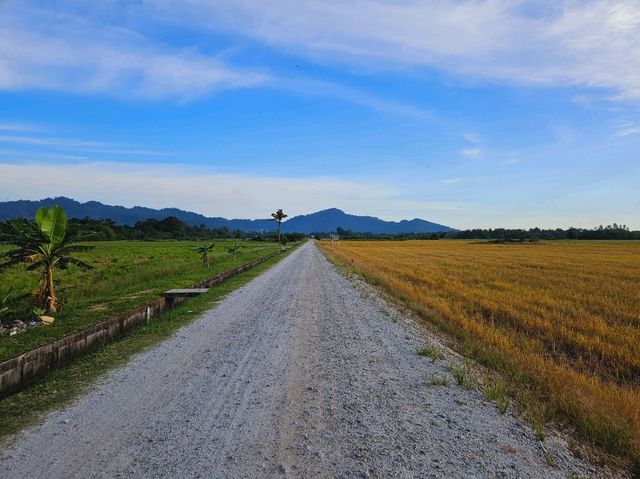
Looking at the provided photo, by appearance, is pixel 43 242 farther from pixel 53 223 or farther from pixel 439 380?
pixel 439 380

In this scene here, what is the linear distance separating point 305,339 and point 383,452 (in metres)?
4.73

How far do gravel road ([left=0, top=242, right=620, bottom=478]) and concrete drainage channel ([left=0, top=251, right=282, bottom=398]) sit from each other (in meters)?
1.34

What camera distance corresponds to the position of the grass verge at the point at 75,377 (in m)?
4.87

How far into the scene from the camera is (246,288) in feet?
57.5

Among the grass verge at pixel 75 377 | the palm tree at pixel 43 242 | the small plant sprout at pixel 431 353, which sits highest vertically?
the palm tree at pixel 43 242

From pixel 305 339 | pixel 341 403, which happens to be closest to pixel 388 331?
pixel 305 339

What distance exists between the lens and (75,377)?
6297mm

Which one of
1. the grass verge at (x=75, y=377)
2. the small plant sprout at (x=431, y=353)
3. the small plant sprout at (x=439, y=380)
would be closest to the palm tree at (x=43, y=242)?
the grass verge at (x=75, y=377)

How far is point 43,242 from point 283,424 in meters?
9.66

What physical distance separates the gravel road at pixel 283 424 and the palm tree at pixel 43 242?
552 centimetres

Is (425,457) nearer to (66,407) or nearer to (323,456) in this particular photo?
(323,456)

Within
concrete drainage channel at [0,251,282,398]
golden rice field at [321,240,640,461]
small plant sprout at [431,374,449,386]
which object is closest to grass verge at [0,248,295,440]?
concrete drainage channel at [0,251,282,398]

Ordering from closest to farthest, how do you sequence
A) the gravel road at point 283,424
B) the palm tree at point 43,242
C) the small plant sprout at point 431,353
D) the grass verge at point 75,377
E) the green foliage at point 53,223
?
the gravel road at point 283,424, the grass verge at point 75,377, the small plant sprout at point 431,353, the palm tree at point 43,242, the green foliage at point 53,223

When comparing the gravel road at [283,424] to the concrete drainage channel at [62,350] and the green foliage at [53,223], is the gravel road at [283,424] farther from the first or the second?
the green foliage at [53,223]
